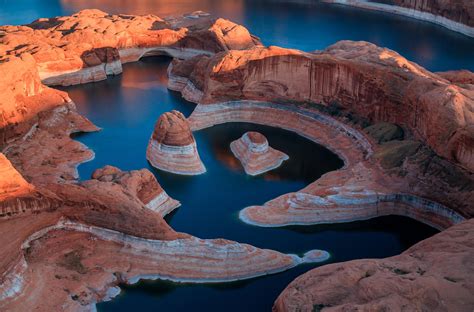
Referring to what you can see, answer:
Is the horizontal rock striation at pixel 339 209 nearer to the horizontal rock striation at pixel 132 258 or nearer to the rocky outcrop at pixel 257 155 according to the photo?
the horizontal rock striation at pixel 132 258

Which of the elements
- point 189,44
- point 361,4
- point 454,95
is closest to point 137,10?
point 189,44

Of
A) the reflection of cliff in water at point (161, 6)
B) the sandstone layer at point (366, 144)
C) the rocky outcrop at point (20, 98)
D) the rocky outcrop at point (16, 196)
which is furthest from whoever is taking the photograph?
the reflection of cliff in water at point (161, 6)

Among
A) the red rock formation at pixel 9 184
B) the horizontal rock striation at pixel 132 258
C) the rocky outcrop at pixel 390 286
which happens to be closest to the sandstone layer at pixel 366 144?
the rocky outcrop at pixel 390 286

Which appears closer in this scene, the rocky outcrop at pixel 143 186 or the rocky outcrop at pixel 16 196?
the rocky outcrop at pixel 16 196

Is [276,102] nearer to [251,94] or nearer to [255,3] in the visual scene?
[251,94]

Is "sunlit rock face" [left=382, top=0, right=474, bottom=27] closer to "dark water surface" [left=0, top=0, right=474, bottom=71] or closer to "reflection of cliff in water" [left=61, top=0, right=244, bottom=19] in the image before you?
"dark water surface" [left=0, top=0, right=474, bottom=71]

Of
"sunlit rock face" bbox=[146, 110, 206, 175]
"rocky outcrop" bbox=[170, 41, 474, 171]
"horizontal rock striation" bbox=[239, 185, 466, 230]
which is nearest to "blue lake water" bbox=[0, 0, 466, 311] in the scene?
"horizontal rock striation" bbox=[239, 185, 466, 230]

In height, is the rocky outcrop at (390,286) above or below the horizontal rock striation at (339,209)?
above
